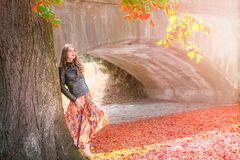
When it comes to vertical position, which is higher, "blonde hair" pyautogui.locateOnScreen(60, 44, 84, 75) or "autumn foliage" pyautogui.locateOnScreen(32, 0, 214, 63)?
"autumn foliage" pyautogui.locateOnScreen(32, 0, 214, 63)

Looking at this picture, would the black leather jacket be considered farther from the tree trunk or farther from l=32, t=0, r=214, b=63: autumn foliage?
the tree trunk

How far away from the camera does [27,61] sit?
12.5ft

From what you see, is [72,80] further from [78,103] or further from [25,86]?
[25,86]

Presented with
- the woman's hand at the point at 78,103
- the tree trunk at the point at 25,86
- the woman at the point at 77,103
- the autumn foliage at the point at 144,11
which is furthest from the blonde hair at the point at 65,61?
the tree trunk at the point at 25,86

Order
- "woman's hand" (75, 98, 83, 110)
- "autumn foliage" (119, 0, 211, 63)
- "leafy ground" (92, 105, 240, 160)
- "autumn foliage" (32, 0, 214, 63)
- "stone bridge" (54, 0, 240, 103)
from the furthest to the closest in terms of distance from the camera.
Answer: "stone bridge" (54, 0, 240, 103) → "leafy ground" (92, 105, 240, 160) → "woman's hand" (75, 98, 83, 110) → "autumn foliage" (119, 0, 211, 63) → "autumn foliage" (32, 0, 214, 63)

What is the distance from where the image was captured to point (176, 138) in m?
7.27

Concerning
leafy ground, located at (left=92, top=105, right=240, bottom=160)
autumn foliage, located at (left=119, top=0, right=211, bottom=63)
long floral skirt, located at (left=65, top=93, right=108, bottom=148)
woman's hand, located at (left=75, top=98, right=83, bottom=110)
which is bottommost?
leafy ground, located at (left=92, top=105, right=240, bottom=160)

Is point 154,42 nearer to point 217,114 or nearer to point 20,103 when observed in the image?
point 217,114

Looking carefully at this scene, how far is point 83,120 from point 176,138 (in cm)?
282

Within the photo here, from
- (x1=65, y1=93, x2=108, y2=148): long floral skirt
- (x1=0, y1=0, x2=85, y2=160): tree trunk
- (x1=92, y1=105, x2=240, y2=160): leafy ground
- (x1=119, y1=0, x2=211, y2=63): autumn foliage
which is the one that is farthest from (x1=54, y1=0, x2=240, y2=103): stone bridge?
(x1=0, y1=0, x2=85, y2=160): tree trunk

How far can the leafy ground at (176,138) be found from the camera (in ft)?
16.8

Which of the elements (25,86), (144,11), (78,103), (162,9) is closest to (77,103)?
(78,103)

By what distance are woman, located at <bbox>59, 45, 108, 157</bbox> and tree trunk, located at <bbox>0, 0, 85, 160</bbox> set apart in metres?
0.83

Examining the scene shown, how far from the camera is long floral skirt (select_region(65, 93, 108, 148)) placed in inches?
192
